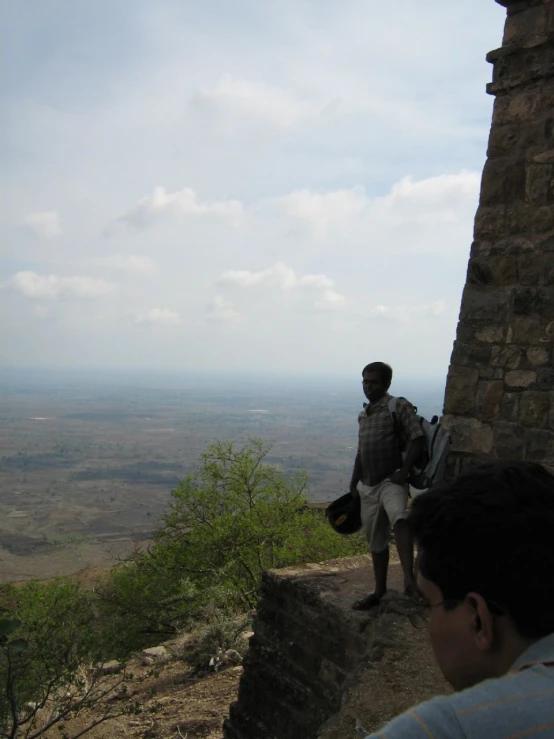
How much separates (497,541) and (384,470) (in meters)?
3.65

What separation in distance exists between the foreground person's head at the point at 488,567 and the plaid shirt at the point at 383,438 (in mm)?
3485

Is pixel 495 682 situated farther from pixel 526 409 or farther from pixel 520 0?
pixel 520 0

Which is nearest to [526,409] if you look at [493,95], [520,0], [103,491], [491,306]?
[491,306]

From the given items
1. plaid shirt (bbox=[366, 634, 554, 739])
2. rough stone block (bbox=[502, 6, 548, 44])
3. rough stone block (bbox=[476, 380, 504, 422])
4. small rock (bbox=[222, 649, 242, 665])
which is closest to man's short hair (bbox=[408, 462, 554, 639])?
plaid shirt (bbox=[366, 634, 554, 739])

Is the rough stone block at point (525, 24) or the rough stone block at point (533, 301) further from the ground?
the rough stone block at point (525, 24)

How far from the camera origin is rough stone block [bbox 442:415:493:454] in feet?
15.9

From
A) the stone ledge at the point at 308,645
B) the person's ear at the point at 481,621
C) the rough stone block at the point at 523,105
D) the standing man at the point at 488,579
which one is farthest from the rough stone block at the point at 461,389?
the person's ear at the point at 481,621

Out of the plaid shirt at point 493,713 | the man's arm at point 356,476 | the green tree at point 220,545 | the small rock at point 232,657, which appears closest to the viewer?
the plaid shirt at point 493,713

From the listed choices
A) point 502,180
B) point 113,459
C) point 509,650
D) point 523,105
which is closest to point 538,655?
point 509,650

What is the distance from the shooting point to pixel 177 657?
900 centimetres

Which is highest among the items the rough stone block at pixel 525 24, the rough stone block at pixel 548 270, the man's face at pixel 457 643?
the rough stone block at pixel 525 24

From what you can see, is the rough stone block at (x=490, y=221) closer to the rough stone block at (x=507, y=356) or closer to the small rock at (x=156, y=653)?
the rough stone block at (x=507, y=356)

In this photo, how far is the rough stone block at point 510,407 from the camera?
4715mm

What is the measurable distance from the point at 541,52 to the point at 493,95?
0.41m
